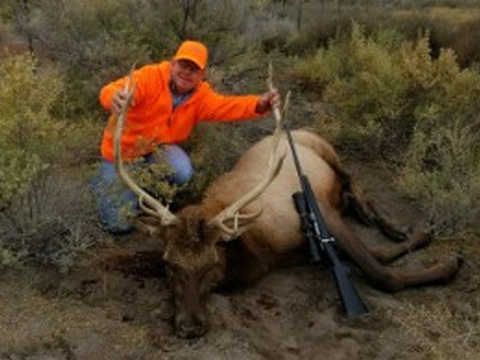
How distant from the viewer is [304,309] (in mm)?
6082

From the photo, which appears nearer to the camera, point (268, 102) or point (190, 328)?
point (190, 328)

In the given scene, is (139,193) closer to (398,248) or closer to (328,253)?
(328,253)

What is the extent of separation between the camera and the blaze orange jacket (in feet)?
22.7

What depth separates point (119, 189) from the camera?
21.3 ft

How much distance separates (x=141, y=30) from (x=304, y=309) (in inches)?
202

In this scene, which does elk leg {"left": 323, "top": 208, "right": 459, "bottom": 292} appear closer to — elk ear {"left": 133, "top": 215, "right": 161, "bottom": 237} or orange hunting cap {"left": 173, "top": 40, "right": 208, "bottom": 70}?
elk ear {"left": 133, "top": 215, "right": 161, "bottom": 237}

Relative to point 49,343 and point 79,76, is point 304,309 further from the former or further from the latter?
point 79,76

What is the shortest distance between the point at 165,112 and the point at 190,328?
87.6 inches

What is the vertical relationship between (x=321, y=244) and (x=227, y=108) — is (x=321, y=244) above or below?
below

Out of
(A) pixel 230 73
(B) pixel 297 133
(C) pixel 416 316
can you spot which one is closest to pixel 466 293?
(C) pixel 416 316

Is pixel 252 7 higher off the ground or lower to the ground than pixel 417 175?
higher

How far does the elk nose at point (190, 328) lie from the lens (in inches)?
215

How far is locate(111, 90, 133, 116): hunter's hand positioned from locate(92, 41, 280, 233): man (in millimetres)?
194

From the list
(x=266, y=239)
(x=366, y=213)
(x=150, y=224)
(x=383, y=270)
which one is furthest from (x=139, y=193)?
(x=366, y=213)
